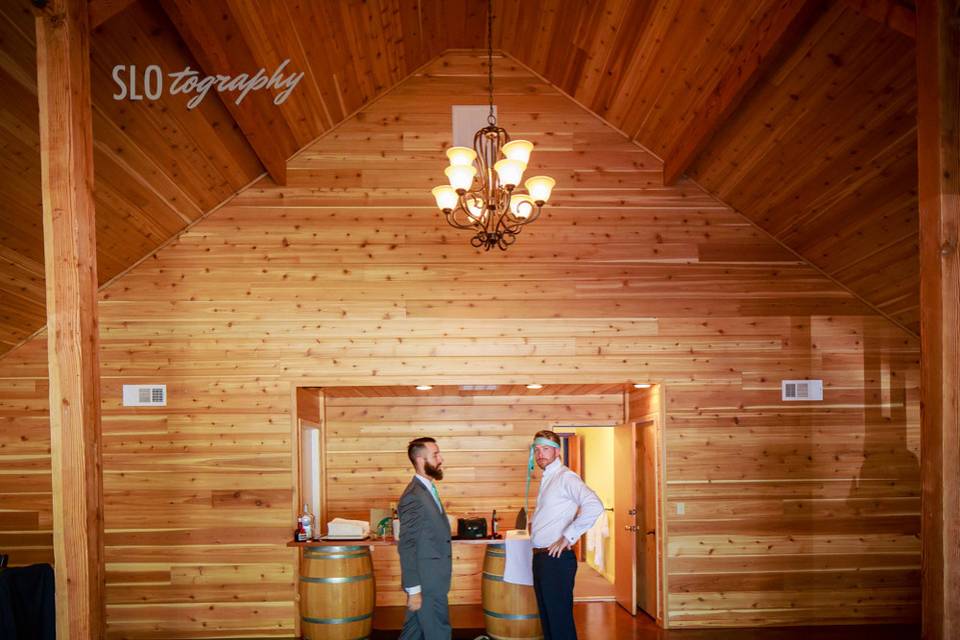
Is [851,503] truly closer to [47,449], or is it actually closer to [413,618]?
[413,618]

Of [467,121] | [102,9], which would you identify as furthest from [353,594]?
[102,9]

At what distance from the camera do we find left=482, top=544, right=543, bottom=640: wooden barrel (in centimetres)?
546

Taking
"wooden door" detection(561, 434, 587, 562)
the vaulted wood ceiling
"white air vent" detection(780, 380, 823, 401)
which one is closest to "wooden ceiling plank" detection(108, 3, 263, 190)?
the vaulted wood ceiling

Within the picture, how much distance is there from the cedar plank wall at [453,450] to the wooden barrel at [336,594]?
132 centimetres

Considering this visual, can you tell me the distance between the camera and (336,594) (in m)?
5.59

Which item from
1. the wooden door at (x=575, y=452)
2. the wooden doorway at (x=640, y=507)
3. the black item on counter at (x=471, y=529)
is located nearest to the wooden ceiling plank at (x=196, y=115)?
the black item on counter at (x=471, y=529)

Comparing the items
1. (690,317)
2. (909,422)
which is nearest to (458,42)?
(690,317)

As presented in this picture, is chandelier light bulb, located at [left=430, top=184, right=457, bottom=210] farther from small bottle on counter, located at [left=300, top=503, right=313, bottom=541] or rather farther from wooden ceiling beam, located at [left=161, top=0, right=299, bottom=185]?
small bottle on counter, located at [left=300, top=503, right=313, bottom=541]

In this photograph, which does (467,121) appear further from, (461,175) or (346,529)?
(346,529)

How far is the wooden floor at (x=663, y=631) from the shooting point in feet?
19.5

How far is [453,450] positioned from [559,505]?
2343mm

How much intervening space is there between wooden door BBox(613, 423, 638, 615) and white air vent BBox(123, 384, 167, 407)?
4069 millimetres

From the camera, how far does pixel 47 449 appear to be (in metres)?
6.19

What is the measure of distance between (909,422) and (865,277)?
1360 millimetres
